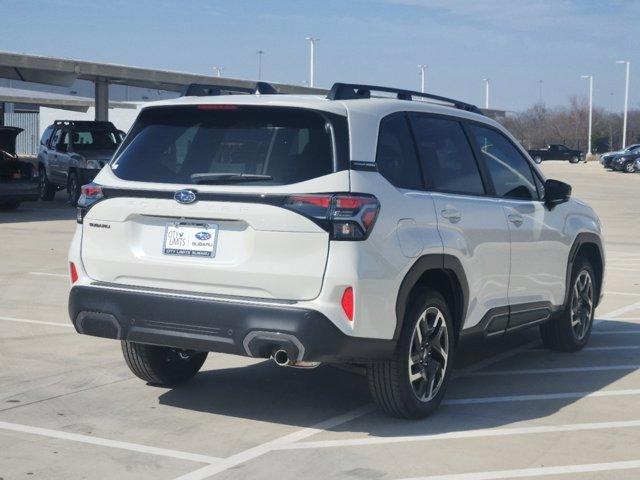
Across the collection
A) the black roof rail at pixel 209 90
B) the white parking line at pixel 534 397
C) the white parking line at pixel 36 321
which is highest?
the black roof rail at pixel 209 90

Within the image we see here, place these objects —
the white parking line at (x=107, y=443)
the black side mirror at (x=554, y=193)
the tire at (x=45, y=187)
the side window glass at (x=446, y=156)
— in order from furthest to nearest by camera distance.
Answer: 1. the tire at (x=45, y=187)
2. the black side mirror at (x=554, y=193)
3. the side window glass at (x=446, y=156)
4. the white parking line at (x=107, y=443)

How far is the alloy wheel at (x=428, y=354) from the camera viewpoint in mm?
6461

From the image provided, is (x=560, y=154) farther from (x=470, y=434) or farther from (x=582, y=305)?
(x=470, y=434)

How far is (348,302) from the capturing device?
582 centimetres

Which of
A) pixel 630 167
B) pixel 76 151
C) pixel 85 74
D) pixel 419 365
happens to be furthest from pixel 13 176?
pixel 630 167

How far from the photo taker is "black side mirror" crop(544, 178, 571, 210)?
26.9ft

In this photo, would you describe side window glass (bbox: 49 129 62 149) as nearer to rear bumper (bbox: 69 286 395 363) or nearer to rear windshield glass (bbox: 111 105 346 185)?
rear windshield glass (bbox: 111 105 346 185)

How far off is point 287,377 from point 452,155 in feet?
6.36

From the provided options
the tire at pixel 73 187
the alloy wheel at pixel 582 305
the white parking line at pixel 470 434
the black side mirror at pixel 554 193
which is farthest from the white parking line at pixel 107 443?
the tire at pixel 73 187

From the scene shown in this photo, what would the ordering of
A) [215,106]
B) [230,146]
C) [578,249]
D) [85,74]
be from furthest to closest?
[85,74], [578,249], [215,106], [230,146]

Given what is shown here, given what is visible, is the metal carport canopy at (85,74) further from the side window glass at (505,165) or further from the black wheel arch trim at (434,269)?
the black wheel arch trim at (434,269)

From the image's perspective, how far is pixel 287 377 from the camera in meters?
7.73

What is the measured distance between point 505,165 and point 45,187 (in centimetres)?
2280

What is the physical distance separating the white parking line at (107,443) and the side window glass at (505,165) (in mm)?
3002
